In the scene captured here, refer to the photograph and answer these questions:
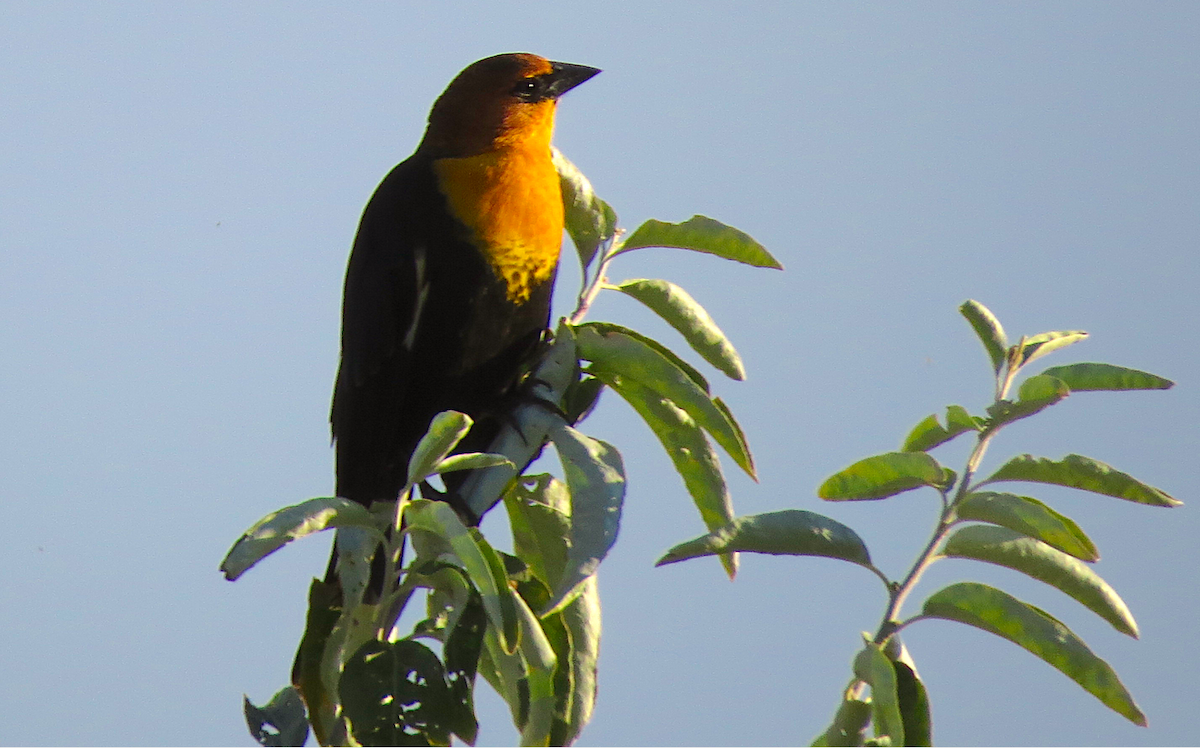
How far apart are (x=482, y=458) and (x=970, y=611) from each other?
69cm

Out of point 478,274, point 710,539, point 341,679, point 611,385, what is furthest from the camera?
point 478,274

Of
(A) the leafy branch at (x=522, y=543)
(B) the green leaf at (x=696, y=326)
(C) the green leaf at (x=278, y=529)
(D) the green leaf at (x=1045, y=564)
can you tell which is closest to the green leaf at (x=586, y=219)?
(A) the leafy branch at (x=522, y=543)

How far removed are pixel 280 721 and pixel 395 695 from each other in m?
0.22

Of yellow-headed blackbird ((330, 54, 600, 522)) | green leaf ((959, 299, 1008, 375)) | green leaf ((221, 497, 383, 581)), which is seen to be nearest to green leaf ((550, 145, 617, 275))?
yellow-headed blackbird ((330, 54, 600, 522))

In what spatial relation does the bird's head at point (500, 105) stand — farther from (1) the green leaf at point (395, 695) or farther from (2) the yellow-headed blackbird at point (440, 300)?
(1) the green leaf at point (395, 695)

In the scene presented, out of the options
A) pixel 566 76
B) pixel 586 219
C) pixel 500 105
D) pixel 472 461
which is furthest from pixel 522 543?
pixel 566 76

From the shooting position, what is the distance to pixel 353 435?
8.98ft

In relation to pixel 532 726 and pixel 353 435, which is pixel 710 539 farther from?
pixel 353 435

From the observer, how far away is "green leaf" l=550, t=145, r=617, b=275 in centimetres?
225

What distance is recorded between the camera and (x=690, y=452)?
6.48 ft

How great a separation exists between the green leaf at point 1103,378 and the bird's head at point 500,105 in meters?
1.53

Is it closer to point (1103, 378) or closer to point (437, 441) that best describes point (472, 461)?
point (437, 441)

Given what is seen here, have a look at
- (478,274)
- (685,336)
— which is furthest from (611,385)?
(478,274)

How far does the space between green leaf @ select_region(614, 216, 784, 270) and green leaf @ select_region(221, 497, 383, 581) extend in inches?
31.9
